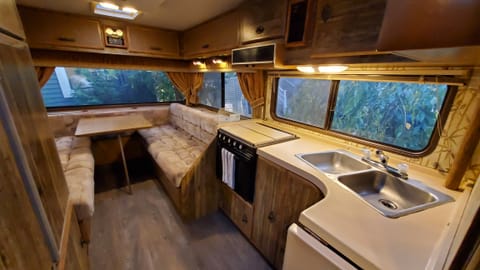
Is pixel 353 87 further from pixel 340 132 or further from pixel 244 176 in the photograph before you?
pixel 244 176

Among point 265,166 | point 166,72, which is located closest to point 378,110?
point 265,166

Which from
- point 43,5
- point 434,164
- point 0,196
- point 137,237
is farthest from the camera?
point 43,5

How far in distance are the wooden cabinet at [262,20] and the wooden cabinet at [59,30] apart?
2141mm

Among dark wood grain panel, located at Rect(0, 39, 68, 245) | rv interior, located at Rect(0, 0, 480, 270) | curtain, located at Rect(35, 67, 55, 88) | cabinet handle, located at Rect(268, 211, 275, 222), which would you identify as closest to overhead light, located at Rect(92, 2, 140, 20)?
rv interior, located at Rect(0, 0, 480, 270)

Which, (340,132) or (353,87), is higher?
(353,87)

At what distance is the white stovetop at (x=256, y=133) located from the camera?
1.71 m

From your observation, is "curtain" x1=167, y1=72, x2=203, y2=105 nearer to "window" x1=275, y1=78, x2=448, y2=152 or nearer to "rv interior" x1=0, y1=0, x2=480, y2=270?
"rv interior" x1=0, y1=0, x2=480, y2=270

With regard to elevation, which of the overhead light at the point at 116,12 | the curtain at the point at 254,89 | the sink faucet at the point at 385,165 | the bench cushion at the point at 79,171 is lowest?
the bench cushion at the point at 79,171

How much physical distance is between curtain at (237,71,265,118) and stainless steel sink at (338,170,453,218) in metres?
1.45

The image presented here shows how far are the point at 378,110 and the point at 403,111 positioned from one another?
0.16 meters

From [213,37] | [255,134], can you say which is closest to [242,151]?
[255,134]

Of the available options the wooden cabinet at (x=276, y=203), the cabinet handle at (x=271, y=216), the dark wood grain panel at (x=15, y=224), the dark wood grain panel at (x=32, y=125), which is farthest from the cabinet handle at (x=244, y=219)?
the dark wood grain panel at (x=15, y=224)

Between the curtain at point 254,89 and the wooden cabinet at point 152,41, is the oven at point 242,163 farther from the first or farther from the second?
the wooden cabinet at point 152,41

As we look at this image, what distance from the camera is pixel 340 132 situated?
5.83 feet
